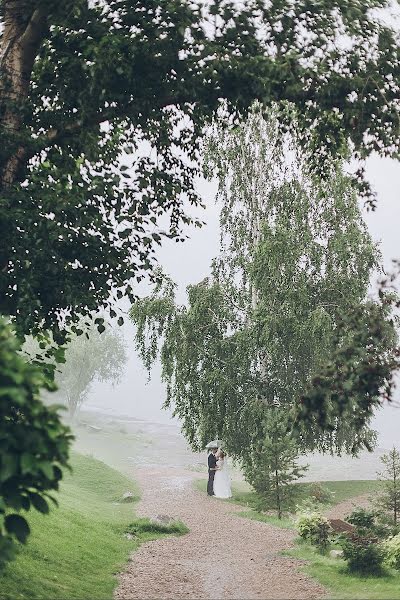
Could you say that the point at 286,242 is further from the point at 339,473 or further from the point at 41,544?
the point at 339,473

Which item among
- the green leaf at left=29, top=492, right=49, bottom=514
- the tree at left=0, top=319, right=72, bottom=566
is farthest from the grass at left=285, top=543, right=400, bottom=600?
the tree at left=0, top=319, right=72, bottom=566

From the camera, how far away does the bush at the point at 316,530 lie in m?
17.1

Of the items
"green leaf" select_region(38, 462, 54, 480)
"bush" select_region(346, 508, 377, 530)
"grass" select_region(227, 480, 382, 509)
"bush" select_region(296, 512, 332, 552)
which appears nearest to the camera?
"green leaf" select_region(38, 462, 54, 480)

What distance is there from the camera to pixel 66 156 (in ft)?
40.7

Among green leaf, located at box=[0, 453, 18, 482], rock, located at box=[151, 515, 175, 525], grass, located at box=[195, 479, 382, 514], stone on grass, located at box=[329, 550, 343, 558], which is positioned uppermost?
green leaf, located at box=[0, 453, 18, 482]

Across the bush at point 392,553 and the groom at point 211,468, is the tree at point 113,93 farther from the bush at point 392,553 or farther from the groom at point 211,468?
the groom at point 211,468

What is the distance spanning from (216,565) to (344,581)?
12.9 feet

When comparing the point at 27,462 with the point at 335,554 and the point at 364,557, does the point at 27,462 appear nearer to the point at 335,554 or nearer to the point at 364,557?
the point at 364,557

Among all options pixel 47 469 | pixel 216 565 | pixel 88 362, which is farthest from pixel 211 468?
pixel 88 362

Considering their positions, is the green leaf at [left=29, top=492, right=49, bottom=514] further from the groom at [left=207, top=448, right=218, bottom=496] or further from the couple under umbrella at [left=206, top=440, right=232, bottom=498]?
the groom at [left=207, top=448, right=218, bottom=496]

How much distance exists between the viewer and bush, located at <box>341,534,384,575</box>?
1403 centimetres

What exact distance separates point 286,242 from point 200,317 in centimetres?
518

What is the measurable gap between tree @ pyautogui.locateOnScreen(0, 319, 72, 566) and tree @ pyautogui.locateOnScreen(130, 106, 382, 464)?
65.6 feet

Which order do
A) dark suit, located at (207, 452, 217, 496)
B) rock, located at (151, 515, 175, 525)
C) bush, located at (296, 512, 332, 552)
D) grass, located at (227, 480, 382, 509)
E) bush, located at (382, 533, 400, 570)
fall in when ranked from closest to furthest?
bush, located at (382, 533, 400, 570) < bush, located at (296, 512, 332, 552) < rock, located at (151, 515, 175, 525) < grass, located at (227, 480, 382, 509) < dark suit, located at (207, 452, 217, 496)
